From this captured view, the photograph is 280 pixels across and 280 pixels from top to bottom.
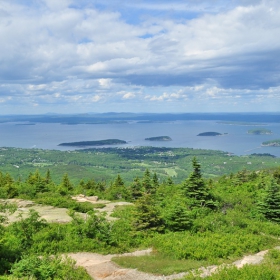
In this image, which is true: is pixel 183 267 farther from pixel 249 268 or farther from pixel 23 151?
pixel 23 151

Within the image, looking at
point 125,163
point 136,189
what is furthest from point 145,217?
point 125,163

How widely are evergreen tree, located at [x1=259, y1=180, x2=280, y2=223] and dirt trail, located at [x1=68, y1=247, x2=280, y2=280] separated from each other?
8059mm

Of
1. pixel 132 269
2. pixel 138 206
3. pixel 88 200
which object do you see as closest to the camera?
pixel 132 269

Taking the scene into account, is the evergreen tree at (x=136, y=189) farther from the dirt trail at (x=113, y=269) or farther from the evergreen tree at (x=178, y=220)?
the dirt trail at (x=113, y=269)

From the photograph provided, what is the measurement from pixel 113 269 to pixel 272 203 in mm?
15882

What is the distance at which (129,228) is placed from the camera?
2084cm

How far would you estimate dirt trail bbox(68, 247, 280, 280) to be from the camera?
1407 cm

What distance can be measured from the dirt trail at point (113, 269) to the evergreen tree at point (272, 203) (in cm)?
806

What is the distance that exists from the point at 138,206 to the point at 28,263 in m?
8.79

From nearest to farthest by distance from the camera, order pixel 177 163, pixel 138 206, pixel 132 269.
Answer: pixel 132 269 < pixel 138 206 < pixel 177 163

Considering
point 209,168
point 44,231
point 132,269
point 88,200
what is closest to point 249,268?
point 132,269

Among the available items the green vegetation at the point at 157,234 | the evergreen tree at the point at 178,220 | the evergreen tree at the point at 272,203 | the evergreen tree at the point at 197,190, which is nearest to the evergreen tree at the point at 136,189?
the green vegetation at the point at 157,234

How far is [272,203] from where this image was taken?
25.0m


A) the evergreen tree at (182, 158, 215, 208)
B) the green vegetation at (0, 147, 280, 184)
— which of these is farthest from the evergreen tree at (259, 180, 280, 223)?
the green vegetation at (0, 147, 280, 184)
